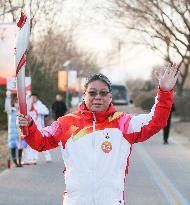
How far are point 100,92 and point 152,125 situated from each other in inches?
17.5

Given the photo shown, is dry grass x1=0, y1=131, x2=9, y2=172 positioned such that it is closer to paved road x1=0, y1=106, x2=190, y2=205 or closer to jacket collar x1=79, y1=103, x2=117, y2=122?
paved road x1=0, y1=106, x2=190, y2=205

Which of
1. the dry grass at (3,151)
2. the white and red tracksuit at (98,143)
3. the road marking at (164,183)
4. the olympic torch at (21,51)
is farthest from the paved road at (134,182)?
the olympic torch at (21,51)

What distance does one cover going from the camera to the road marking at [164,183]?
10914 mm

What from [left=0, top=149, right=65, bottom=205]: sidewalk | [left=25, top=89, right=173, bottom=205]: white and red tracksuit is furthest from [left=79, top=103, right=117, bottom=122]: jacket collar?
[left=0, top=149, right=65, bottom=205]: sidewalk

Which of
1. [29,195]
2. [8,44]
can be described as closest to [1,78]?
[8,44]

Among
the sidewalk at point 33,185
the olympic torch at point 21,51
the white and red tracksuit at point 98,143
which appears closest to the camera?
the olympic torch at point 21,51

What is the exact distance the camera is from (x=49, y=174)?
1410 centimetres

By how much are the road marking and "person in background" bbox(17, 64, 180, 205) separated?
18.9 ft

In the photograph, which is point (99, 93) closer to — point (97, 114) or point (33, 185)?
point (97, 114)

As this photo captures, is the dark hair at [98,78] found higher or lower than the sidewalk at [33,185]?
higher

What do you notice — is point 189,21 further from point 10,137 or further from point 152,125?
point 152,125

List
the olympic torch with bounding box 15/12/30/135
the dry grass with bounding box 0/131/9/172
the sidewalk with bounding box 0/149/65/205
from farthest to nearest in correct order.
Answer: the dry grass with bounding box 0/131/9/172
the sidewalk with bounding box 0/149/65/205
the olympic torch with bounding box 15/12/30/135

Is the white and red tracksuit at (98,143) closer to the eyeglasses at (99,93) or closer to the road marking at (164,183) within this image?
the eyeglasses at (99,93)

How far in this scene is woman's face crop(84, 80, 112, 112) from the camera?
4.92 metres
